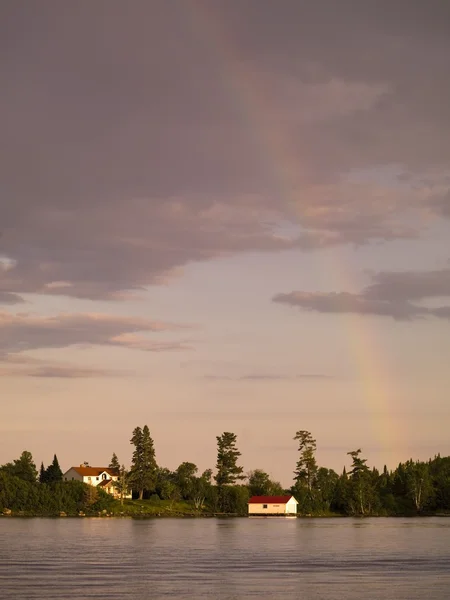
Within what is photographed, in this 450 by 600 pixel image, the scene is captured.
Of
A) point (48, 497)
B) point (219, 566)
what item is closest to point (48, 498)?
point (48, 497)

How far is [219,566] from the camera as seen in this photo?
74.1 metres

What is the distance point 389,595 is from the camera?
56.9 m

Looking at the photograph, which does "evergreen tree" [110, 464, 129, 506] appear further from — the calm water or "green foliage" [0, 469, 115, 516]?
the calm water

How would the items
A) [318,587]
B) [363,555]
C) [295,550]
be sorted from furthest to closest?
[295,550], [363,555], [318,587]

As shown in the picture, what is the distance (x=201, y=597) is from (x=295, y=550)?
40.6 m

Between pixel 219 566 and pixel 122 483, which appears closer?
pixel 219 566

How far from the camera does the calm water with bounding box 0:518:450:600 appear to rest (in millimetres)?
57562

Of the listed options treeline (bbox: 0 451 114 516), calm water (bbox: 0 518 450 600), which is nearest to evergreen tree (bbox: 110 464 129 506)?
treeline (bbox: 0 451 114 516)

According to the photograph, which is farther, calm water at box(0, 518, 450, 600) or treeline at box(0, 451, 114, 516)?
treeline at box(0, 451, 114, 516)

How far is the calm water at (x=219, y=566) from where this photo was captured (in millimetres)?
57562

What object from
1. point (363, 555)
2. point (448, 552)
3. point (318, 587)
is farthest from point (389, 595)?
point (448, 552)

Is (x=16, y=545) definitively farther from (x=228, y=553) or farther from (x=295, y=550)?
(x=295, y=550)

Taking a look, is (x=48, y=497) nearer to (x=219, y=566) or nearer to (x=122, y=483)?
(x=122, y=483)

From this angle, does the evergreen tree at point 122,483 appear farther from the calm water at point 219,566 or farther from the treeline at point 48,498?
the calm water at point 219,566
